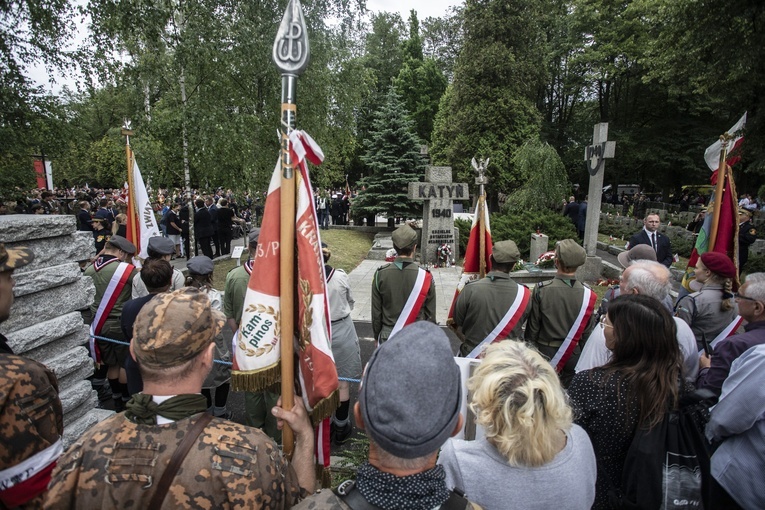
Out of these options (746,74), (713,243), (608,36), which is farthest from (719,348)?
(608,36)

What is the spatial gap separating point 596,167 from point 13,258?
36.5 ft

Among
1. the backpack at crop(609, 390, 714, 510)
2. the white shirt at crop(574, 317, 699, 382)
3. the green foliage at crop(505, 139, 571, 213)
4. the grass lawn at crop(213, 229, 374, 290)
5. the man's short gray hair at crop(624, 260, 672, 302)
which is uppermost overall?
the green foliage at crop(505, 139, 571, 213)

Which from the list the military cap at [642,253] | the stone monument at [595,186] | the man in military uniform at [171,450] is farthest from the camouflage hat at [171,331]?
the stone monument at [595,186]

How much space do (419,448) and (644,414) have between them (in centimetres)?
151

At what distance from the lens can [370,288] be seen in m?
11.7

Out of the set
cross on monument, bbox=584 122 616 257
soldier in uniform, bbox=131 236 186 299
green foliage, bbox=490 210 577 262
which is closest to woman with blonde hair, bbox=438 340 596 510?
soldier in uniform, bbox=131 236 186 299

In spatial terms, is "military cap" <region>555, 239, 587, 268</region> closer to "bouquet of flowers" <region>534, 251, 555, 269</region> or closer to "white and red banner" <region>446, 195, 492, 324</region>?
"white and red banner" <region>446, 195, 492, 324</region>

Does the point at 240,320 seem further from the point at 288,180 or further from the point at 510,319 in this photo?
the point at 510,319

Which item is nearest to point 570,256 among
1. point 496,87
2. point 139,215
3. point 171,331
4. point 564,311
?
point 564,311

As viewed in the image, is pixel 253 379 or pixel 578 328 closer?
pixel 253 379

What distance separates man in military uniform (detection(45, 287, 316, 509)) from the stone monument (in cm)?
1052

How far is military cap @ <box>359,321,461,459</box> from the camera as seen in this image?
1258 millimetres

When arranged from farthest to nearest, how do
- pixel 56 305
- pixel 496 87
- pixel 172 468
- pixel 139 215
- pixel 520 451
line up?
pixel 496 87
pixel 139 215
pixel 56 305
pixel 520 451
pixel 172 468

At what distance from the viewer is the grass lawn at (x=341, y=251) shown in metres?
12.6
